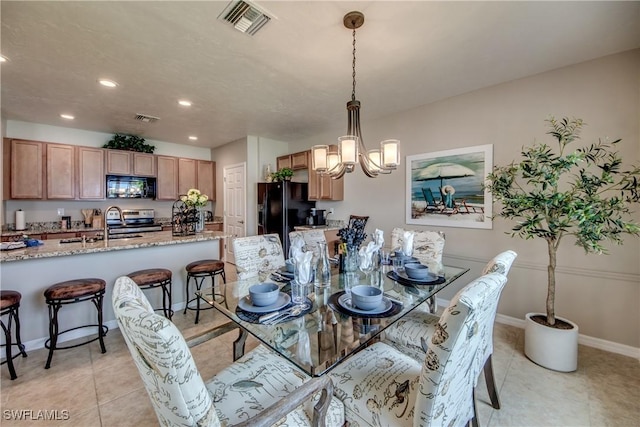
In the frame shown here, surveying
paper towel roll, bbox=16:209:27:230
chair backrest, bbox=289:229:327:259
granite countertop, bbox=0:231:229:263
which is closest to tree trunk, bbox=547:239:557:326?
chair backrest, bbox=289:229:327:259

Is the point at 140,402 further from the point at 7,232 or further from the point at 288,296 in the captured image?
the point at 7,232

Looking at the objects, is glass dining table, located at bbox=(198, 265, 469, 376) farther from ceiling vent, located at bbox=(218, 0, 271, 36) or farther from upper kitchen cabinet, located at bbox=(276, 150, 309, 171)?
upper kitchen cabinet, located at bbox=(276, 150, 309, 171)

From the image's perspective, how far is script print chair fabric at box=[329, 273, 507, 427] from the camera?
0.88 meters

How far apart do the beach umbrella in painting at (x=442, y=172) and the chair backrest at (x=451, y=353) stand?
2.47 m

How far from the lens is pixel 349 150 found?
2.04 m

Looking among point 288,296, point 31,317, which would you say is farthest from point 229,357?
point 31,317

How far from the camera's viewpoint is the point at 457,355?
92cm

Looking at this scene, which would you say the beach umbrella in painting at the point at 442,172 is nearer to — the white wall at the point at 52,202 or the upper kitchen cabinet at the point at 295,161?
the upper kitchen cabinet at the point at 295,161

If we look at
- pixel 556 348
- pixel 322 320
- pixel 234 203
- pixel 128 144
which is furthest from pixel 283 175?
pixel 556 348

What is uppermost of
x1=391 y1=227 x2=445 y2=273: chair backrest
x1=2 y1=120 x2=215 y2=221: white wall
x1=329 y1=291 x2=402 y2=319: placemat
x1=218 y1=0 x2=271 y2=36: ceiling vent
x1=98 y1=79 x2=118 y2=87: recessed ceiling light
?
x1=218 y1=0 x2=271 y2=36: ceiling vent

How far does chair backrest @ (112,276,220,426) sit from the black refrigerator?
12.6 feet

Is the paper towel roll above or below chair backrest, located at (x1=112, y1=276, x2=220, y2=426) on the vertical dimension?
above

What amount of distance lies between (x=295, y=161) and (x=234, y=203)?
5.64 ft

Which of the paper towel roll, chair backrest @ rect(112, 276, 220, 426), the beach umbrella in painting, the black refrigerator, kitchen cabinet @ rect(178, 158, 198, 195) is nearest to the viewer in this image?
chair backrest @ rect(112, 276, 220, 426)
